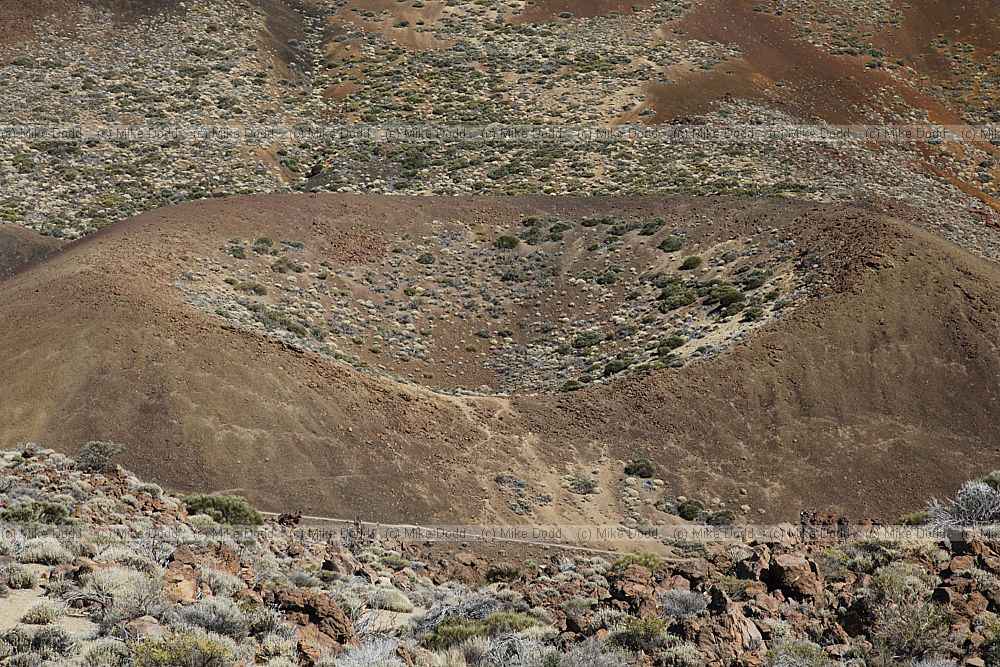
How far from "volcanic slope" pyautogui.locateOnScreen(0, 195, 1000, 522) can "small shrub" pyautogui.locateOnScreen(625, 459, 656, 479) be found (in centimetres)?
37

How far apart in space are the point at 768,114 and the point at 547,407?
39.6 meters

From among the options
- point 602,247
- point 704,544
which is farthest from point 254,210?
point 704,544

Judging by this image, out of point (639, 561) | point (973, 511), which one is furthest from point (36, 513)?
point (973, 511)

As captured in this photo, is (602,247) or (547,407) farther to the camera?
(602,247)

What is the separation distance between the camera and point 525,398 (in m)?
31.3

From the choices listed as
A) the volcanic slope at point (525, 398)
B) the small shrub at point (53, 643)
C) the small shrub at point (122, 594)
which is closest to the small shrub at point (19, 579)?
the small shrub at point (122, 594)

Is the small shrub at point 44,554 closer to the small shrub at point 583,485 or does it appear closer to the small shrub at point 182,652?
the small shrub at point 182,652

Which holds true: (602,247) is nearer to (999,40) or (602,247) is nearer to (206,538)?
(206,538)

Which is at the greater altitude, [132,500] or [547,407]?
[132,500]

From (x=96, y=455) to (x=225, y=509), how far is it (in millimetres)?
3553

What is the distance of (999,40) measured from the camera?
253ft

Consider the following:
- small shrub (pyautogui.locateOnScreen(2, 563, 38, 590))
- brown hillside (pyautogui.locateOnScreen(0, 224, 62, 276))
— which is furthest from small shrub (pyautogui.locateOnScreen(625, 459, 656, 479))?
brown hillside (pyautogui.locateOnScreen(0, 224, 62, 276))

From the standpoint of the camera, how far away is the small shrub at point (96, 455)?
20.9 m

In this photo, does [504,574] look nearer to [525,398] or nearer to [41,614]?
[525,398]
